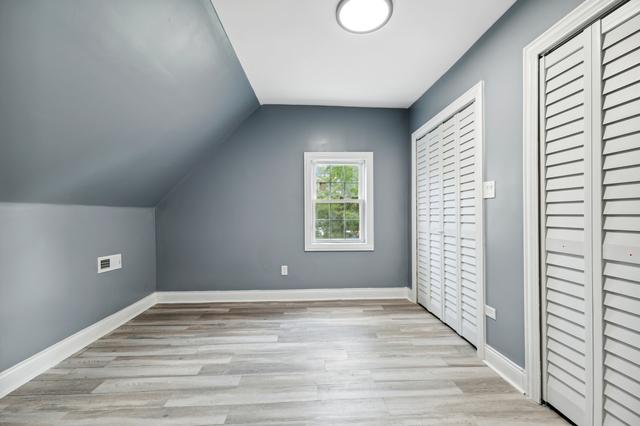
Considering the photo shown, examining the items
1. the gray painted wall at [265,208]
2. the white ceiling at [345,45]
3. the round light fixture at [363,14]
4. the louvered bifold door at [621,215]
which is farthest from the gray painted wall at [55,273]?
the louvered bifold door at [621,215]

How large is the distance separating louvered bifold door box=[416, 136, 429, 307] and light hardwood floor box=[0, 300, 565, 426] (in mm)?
556

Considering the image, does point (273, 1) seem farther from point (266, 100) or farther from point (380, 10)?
point (266, 100)

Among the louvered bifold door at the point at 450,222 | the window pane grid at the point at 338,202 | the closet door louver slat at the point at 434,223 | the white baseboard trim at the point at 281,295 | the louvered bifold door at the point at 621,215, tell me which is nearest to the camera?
the louvered bifold door at the point at 621,215

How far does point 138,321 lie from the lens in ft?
10.8

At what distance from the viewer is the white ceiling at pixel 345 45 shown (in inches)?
82.2

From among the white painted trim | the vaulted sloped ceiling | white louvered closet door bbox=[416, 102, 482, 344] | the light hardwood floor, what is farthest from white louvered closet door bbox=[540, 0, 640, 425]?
the white painted trim

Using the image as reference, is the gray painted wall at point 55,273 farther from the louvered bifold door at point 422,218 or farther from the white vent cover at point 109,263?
the louvered bifold door at point 422,218

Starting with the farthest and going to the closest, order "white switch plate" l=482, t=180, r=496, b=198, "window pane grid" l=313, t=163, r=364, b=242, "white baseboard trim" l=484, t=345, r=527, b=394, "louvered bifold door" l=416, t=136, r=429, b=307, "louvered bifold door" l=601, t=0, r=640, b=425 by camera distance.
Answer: "window pane grid" l=313, t=163, r=364, b=242
"louvered bifold door" l=416, t=136, r=429, b=307
"white switch plate" l=482, t=180, r=496, b=198
"white baseboard trim" l=484, t=345, r=527, b=394
"louvered bifold door" l=601, t=0, r=640, b=425

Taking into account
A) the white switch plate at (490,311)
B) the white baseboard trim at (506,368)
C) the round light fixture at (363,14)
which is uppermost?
the round light fixture at (363,14)

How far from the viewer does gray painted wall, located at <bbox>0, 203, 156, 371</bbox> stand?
79.7 inches

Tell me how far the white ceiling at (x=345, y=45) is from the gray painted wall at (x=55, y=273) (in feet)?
6.03

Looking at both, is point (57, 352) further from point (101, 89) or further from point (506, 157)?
point (506, 157)

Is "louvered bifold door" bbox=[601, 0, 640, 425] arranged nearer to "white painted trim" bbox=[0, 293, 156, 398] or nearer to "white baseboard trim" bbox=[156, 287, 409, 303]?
"white baseboard trim" bbox=[156, 287, 409, 303]

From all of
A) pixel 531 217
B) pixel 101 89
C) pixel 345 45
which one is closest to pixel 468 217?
pixel 531 217
